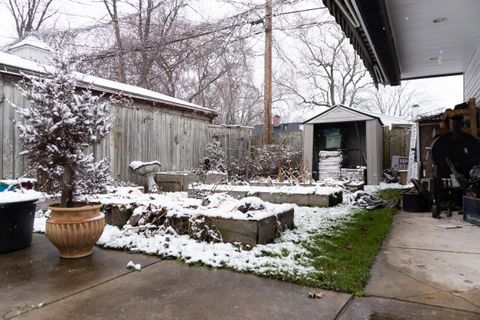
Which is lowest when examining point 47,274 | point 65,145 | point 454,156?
point 47,274

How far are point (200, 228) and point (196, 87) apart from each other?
14445 millimetres

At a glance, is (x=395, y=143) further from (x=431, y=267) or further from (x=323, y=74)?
(x=323, y=74)

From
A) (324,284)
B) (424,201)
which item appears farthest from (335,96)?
Result: (324,284)

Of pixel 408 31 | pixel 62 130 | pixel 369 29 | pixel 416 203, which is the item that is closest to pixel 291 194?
pixel 416 203

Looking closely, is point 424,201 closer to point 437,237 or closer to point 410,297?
point 437,237

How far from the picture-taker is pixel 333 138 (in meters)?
10.5

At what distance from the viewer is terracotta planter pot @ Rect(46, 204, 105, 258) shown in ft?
9.67

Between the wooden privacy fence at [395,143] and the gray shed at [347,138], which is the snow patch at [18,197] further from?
the wooden privacy fence at [395,143]

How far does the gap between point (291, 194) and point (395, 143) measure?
21.5 ft

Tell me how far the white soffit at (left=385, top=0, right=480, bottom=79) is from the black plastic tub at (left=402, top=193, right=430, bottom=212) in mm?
2458

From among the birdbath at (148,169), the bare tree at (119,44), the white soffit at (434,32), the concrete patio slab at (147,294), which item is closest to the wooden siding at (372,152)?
the white soffit at (434,32)

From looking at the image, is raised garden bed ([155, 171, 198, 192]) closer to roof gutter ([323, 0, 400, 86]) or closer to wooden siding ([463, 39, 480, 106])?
roof gutter ([323, 0, 400, 86])

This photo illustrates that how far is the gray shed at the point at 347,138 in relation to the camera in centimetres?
936

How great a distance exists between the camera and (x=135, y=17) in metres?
14.8
